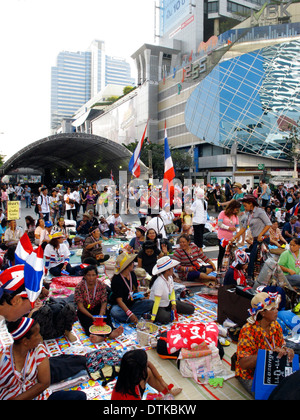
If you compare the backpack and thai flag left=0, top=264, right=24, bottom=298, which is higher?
thai flag left=0, top=264, right=24, bottom=298

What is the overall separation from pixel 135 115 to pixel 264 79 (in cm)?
2672

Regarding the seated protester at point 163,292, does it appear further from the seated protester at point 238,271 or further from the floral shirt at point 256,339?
the floral shirt at point 256,339

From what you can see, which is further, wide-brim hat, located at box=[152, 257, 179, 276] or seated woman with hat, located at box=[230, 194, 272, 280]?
seated woman with hat, located at box=[230, 194, 272, 280]

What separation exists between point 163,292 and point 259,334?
1788 mm

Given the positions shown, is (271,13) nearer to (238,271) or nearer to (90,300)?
(238,271)

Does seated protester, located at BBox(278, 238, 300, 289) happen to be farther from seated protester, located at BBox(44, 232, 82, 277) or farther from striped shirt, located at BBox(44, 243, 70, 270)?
striped shirt, located at BBox(44, 243, 70, 270)

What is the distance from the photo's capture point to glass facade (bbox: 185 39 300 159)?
41.0 metres

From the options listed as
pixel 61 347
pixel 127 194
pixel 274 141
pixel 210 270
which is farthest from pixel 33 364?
pixel 274 141

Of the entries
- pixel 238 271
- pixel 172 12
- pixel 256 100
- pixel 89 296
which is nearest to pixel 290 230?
pixel 238 271

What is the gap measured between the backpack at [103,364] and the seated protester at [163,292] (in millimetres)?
944

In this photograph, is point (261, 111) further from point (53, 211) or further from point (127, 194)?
point (53, 211)

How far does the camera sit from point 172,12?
70.6m

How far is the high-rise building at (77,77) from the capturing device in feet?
591

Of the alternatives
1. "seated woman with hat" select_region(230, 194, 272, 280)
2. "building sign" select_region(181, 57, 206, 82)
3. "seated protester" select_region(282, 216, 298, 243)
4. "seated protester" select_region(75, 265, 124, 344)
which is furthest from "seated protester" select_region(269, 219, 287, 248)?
"building sign" select_region(181, 57, 206, 82)
